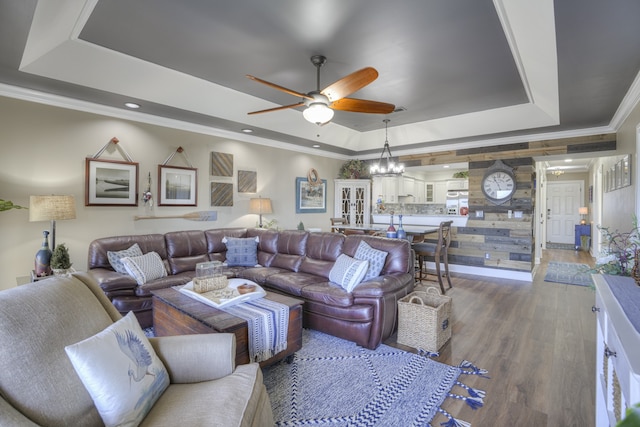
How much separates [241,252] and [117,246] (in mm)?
1498

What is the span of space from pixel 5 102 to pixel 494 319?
597cm

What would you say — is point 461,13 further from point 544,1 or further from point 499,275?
point 499,275

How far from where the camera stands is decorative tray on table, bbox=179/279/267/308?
8.63 ft

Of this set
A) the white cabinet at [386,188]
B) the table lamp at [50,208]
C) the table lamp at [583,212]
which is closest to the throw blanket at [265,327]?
the table lamp at [50,208]

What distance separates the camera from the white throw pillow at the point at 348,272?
313 cm

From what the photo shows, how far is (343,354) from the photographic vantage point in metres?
2.82

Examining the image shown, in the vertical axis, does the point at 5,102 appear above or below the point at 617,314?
above

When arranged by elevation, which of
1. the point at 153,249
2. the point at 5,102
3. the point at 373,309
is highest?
the point at 5,102

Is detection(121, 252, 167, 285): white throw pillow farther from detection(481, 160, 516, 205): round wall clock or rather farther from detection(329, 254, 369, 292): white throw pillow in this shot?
detection(481, 160, 516, 205): round wall clock

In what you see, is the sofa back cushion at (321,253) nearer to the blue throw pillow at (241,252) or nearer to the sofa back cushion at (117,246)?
the blue throw pillow at (241,252)

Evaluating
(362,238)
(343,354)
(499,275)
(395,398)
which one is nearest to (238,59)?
(362,238)

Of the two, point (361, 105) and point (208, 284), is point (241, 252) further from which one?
point (361, 105)

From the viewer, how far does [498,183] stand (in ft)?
19.1

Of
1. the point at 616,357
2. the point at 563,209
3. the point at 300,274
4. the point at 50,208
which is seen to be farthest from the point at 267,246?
the point at 563,209
